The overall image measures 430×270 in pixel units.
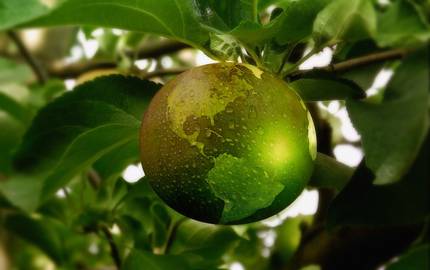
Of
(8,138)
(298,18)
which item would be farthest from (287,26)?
(8,138)

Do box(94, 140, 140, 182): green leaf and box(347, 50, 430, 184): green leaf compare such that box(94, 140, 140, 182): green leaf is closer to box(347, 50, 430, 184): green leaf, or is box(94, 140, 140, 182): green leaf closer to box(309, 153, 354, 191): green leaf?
box(309, 153, 354, 191): green leaf

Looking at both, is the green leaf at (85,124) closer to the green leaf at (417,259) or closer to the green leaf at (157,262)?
the green leaf at (157,262)

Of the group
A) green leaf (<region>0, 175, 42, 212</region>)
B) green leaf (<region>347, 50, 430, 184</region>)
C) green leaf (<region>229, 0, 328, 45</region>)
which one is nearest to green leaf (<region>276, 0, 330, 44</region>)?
green leaf (<region>229, 0, 328, 45</region>)

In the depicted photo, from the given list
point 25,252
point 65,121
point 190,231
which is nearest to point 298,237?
point 190,231

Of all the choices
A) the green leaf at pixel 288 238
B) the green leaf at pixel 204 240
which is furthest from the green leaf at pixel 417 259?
the green leaf at pixel 288 238

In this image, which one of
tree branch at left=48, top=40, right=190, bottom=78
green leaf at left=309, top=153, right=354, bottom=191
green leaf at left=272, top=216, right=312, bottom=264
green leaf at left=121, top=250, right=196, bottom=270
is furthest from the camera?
tree branch at left=48, top=40, right=190, bottom=78

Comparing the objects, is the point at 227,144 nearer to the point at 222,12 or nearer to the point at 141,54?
the point at 222,12
